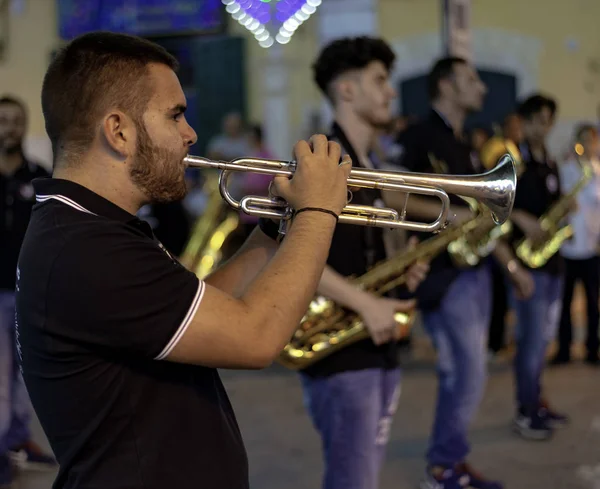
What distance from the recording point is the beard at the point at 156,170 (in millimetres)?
1686

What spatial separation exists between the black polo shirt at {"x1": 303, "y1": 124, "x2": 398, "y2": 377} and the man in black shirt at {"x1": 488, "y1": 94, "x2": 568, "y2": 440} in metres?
1.91

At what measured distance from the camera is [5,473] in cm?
416

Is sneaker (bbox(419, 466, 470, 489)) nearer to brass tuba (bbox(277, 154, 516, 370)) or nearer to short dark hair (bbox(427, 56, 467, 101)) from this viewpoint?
brass tuba (bbox(277, 154, 516, 370))

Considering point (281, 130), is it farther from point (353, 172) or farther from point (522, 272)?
point (353, 172)

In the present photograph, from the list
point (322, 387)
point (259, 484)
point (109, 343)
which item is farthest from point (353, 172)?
point (259, 484)

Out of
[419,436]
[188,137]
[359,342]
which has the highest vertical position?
[188,137]

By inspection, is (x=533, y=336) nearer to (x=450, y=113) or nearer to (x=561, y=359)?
(x=450, y=113)

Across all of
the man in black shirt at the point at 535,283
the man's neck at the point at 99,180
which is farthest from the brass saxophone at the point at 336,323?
the man in black shirt at the point at 535,283

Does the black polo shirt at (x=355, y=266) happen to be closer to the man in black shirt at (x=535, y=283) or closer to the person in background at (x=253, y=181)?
the man in black shirt at (x=535, y=283)

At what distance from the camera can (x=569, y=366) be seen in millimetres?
6316

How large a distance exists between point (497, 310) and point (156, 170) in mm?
5710

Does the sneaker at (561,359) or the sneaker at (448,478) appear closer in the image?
the sneaker at (448,478)

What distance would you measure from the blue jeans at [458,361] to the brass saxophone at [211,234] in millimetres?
3172

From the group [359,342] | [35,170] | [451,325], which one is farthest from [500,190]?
[35,170]
